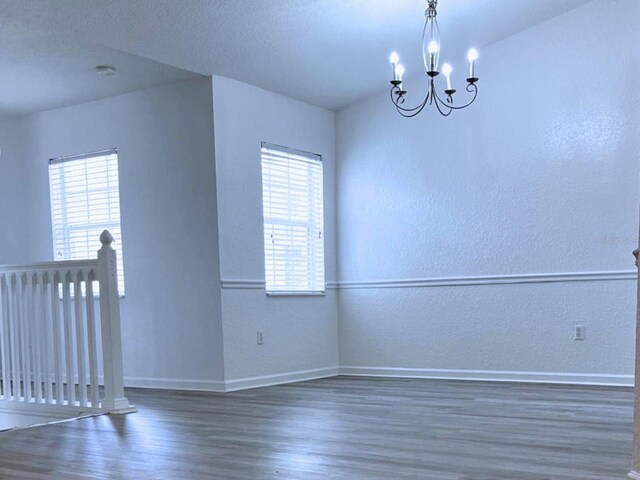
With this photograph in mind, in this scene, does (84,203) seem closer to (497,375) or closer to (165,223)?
(165,223)

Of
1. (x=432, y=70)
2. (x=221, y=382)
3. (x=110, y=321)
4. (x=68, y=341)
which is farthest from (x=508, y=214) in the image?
(x=68, y=341)

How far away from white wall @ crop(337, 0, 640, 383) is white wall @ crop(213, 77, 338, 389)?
15.4 inches

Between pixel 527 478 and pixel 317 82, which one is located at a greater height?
pixel 317 82

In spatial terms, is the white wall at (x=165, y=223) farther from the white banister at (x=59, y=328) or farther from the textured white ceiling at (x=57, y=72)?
the white banister at (x=59, y=328)

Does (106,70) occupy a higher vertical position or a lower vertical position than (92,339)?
higher

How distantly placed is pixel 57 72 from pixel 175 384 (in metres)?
2.40

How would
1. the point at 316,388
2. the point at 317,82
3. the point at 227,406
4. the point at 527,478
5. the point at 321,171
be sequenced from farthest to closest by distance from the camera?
the point at 321,171
the point at 317,82
the point at 316,388
the point at 227,406
the point at 527,478

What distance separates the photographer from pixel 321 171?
5840mm

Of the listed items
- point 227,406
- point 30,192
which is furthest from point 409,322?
point 30,192

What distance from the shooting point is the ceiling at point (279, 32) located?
387 centimetres

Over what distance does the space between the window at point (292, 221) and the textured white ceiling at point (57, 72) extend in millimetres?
1020

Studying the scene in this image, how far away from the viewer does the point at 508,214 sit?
5.05m

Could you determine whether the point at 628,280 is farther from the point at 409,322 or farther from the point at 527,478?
the point at 527,478

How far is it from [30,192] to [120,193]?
1.12 meters
